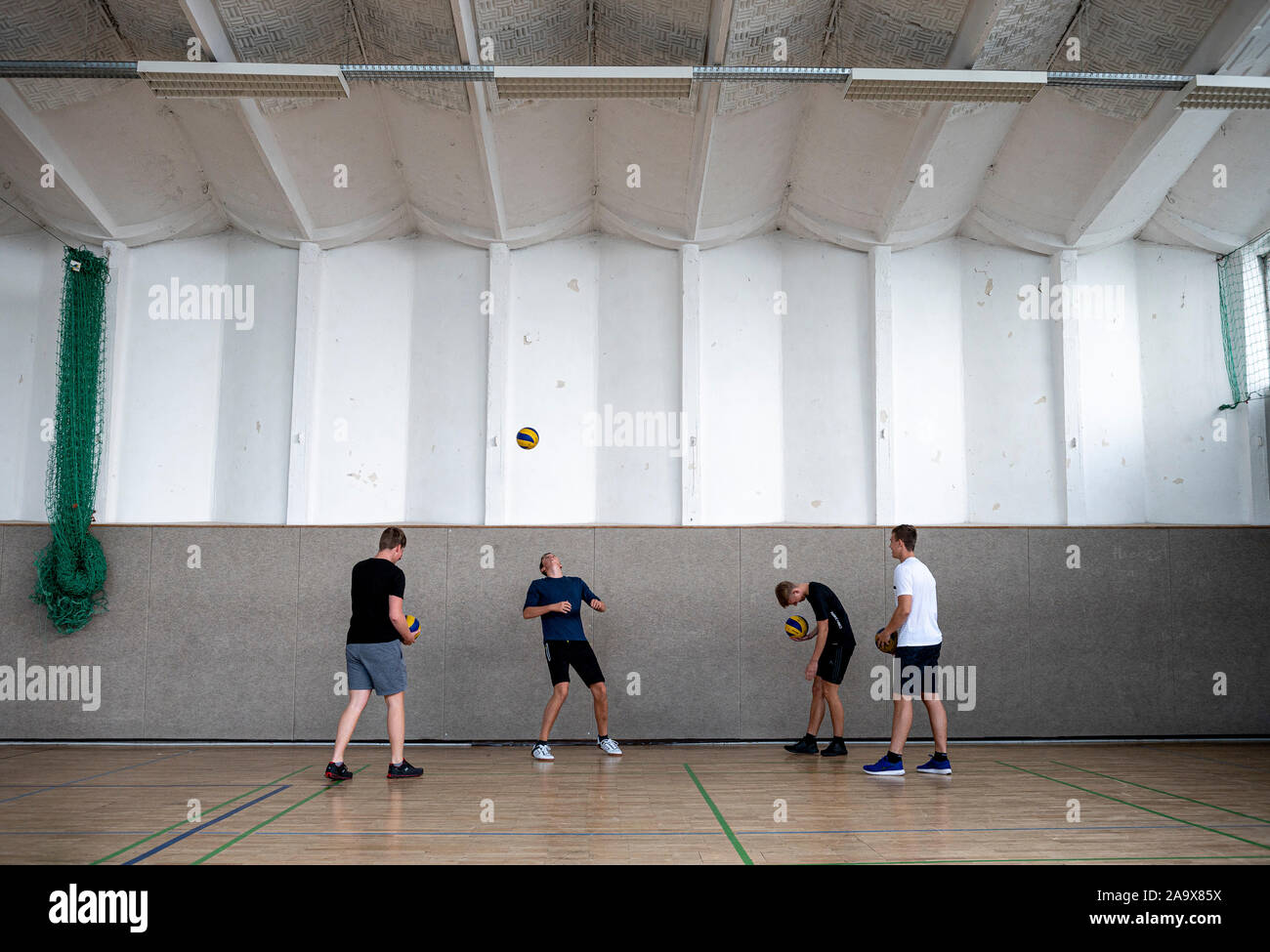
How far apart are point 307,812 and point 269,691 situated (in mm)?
A: 4222

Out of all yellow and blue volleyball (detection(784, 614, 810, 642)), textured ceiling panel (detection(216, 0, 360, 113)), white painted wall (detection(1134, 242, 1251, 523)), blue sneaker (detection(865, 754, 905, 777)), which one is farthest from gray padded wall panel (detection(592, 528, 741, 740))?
textured ceiling panel (detection(216, 0, 360, 113))

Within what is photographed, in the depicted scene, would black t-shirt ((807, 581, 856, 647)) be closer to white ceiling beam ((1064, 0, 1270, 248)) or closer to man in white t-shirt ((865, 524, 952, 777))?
man in white t-shirt ((865, 524, 952, 777))

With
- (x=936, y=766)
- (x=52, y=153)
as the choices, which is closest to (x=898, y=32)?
(x=936, y=766)

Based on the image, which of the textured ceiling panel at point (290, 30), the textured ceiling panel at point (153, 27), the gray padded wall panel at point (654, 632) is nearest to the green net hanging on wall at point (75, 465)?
the gray padded wall panel at point (654, 632)

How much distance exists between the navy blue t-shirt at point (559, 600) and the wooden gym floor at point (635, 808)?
3.52 feet

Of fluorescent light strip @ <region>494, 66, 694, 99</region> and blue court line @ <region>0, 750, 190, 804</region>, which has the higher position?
fluorescent light strip @ <region>494, 66, 694, 99</region>

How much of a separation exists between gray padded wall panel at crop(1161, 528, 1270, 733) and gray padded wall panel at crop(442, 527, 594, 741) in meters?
5.98

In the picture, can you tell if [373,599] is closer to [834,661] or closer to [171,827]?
[171,827]

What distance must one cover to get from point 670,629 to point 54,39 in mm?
7604

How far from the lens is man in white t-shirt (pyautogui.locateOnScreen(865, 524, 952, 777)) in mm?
6848

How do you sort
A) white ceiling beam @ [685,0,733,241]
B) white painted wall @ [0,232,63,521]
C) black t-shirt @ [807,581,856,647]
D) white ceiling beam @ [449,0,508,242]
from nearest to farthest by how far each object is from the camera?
white ceiling beam @ [449,0,508,242] < white ceiling beam @ [685,0,733,241] < black t-shirt @ [807,581,856,647] < white painted wall @ [0,232,63,521]

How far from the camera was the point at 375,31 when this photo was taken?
27.7ft
